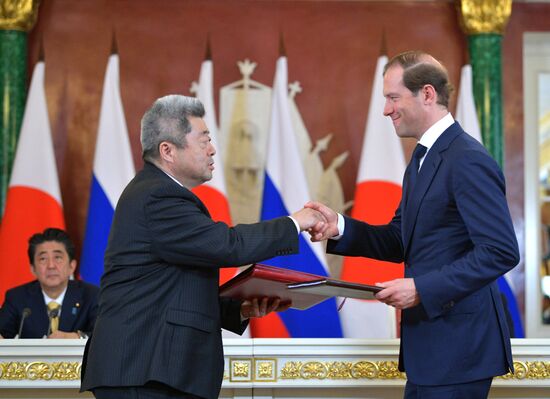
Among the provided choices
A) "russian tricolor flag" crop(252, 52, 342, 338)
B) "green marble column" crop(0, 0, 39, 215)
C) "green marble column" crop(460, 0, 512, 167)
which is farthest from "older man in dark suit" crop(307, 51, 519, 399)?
"green marble column" crop(0, 0, 39, 215)

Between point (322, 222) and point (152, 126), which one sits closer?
point (152, 126)

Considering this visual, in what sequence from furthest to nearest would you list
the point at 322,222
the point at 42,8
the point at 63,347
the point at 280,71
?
1. the point at 42,8
2. the point at 280,71
3. the point at 63,347
4. the point at 322,222

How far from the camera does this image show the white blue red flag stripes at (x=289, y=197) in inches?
204

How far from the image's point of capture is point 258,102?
5852mm

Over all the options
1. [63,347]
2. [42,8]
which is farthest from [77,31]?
[63,347]

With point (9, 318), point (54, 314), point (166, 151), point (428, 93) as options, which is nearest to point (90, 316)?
point (54, 314)

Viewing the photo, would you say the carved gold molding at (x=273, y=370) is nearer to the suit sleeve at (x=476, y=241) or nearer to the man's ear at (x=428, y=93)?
the suit sleeve at (x=476, y=241)

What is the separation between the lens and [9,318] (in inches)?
170

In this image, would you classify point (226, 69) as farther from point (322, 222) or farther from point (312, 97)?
point (322, 222)

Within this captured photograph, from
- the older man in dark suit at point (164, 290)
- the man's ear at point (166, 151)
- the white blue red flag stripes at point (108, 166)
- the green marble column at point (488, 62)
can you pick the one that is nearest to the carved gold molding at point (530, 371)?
the older man in dark suit at point (164, 290)

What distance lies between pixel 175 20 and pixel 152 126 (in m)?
3.45

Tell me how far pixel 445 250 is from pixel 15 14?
3.94 m

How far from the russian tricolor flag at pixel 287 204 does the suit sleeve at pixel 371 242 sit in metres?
2.16

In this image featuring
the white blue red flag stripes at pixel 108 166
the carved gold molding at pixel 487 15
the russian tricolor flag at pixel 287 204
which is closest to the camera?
the russian tricolor flag at pixel 287 204
